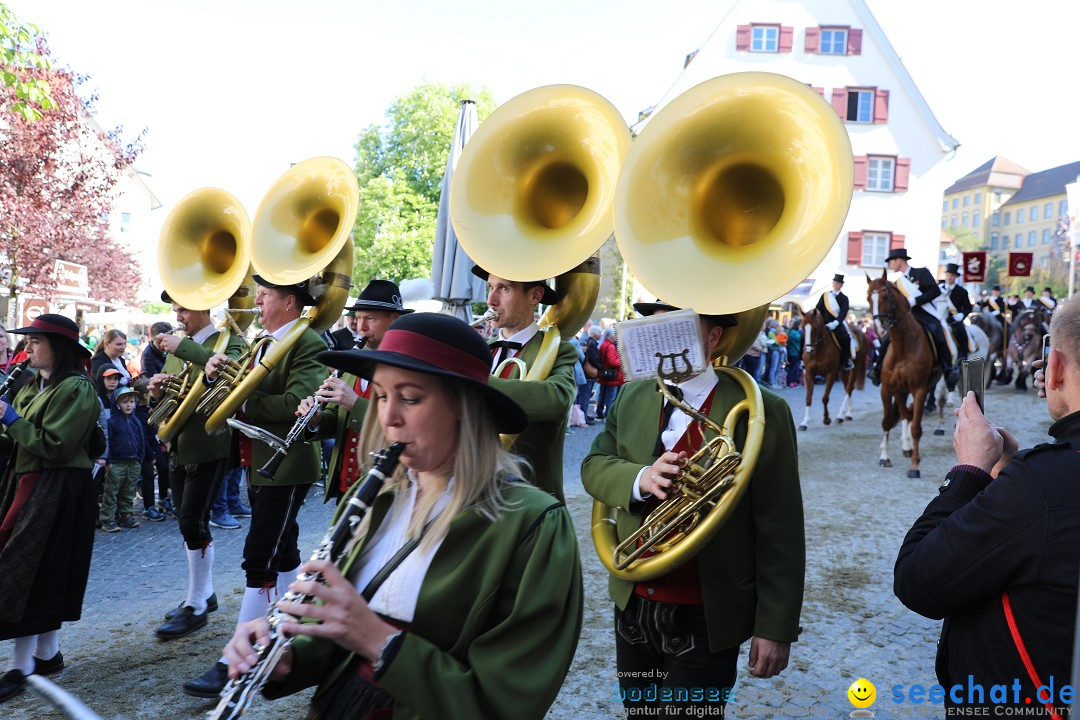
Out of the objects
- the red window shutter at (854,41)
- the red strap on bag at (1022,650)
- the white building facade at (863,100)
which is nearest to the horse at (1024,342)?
the white building facade at (863,100)

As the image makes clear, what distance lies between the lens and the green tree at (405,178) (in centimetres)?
3059

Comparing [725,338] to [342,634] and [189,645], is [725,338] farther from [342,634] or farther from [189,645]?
[189,645]

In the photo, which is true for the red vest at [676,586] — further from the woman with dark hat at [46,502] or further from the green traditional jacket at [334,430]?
the woman with dark hat at [46,502]

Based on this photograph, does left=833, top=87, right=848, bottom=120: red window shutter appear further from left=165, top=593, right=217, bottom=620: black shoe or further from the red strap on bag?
the red strap on bag

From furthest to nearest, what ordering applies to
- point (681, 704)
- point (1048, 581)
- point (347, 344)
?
point (347, 344)
point (681, 704)
point (1048, 581)

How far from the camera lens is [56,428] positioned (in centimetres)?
397

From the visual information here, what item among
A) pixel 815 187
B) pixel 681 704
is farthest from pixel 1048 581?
pixel 815 187

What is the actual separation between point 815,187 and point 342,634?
2.09m

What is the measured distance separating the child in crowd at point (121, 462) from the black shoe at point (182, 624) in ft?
9.38

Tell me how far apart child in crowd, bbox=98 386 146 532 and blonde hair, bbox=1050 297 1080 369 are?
721 cm

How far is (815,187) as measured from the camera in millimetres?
2650

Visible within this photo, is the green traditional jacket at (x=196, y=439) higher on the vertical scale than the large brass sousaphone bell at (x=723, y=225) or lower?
lower

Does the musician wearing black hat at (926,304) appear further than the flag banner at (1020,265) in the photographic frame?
No

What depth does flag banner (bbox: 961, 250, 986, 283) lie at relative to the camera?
50.1 feet
